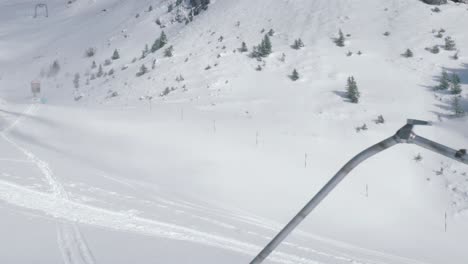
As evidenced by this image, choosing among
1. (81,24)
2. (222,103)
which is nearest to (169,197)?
(222,103)

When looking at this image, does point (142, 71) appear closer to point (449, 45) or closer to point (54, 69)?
point (449, 45)

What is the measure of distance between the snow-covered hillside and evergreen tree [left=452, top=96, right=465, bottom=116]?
18 centimetres

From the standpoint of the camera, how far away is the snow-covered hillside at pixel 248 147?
33.6 ft

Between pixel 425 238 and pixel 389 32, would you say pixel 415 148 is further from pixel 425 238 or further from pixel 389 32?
pixel 389 32

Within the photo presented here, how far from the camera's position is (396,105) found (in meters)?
19.1

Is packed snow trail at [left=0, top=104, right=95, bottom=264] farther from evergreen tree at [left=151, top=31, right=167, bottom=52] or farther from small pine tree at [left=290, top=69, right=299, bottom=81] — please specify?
evergreen tree at [left=151, top=31, right=167, bottom=52]

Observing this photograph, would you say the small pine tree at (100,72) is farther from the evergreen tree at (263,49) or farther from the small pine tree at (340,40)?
the small pine tree at (340,40)

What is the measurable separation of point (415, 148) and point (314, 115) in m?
4.19

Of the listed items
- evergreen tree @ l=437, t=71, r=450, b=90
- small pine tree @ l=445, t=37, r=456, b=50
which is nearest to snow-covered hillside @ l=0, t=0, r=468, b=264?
small pine tree @ l=445, t=37, r=456, b=50

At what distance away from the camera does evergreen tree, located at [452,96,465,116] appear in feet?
57.5

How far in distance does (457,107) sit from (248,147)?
665 cm

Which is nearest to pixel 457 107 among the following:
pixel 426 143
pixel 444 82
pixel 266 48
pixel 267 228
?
pixel 444 82

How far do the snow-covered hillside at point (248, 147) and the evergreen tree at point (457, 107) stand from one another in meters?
0.18

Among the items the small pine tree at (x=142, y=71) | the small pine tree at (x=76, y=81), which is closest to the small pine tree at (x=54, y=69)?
the small pine tree at (x=76, y=81)
